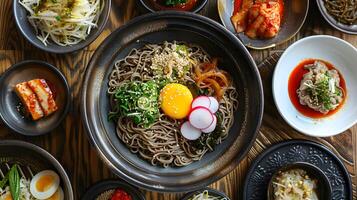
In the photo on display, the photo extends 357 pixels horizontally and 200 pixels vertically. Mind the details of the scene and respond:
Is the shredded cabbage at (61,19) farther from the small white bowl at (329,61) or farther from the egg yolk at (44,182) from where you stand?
the small white bowl at (329,61)

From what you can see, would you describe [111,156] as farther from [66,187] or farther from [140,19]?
[140,19]

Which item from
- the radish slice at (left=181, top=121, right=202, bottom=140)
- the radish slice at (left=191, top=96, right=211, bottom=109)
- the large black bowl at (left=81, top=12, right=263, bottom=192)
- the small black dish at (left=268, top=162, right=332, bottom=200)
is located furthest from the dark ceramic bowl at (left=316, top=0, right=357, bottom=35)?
the radish slice at (left=181, top=121, right=202, bottom=140)

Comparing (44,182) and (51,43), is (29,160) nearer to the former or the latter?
→ (44,182)

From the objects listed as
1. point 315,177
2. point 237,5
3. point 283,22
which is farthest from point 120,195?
point 283,22

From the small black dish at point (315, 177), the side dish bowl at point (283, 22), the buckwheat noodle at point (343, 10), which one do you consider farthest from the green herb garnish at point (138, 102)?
the buckwheat noodle at point (343, 10)

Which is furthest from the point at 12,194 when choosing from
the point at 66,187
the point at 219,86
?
the point at 219,86

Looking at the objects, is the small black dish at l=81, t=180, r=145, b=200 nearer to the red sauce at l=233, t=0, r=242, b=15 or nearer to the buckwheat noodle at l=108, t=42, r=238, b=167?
the buckwheat noodle at l=108, t=42, r=238, b=167
